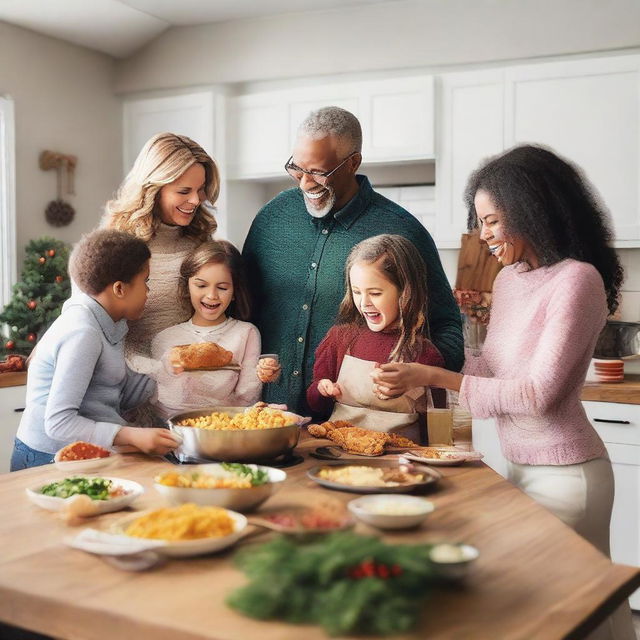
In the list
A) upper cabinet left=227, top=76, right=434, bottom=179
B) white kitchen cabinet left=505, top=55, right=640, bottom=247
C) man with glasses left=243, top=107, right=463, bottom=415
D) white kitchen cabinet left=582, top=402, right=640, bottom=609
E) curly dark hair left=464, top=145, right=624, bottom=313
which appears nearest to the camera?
curly dark hair left=464, top=145, right=624, bottom=313

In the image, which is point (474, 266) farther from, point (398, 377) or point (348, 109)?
point (398, 377)

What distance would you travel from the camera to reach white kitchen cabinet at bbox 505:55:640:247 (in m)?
4.11

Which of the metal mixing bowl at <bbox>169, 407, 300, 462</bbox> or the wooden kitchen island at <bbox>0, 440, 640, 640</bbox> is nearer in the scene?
the wooden kitchen island at <bbox>0, 440, 640, 640</bbox>

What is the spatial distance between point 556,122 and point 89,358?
9.44ft

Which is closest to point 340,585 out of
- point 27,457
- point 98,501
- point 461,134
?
point 98,501

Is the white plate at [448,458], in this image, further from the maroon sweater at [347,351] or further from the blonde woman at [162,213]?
the blonde woman at [162,213]

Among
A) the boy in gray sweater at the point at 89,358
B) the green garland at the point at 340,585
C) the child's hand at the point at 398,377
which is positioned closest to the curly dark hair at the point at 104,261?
the boy in gray sweater at the point at 89,358

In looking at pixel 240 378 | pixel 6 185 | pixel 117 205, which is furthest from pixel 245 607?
pixel 6 185

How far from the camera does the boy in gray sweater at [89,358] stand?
2152 mm

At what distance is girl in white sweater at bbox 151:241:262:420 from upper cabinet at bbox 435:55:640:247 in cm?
213

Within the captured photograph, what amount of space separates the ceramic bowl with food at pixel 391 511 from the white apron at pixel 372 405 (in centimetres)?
80

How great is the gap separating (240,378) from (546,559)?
145 centimetres

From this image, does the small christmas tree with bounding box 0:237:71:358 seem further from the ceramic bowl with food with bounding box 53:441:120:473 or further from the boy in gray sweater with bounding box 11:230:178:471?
the ceramic bowl with food with bounding box 53:441:120:473

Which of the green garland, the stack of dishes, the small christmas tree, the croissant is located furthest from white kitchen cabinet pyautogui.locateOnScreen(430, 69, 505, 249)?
the green garland
